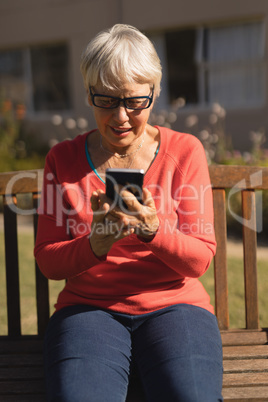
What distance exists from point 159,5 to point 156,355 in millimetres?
9572

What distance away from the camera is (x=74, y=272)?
2045 millimetres

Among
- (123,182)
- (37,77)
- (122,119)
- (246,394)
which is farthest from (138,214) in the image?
(37,77)

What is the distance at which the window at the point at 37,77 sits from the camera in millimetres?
12133

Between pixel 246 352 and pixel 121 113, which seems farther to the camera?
pixel 246 352

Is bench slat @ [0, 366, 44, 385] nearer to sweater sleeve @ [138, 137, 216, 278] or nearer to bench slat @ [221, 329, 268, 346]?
sweater sleeve @ [138, 137, 216, 278]

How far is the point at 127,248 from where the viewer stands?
2.13 metres

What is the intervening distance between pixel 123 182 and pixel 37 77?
1133cm

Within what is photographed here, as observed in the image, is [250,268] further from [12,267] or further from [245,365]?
[12,267]

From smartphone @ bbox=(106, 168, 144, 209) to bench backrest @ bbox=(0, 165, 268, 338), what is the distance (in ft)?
2.74

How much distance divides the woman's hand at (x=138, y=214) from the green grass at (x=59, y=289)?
85.3 inches

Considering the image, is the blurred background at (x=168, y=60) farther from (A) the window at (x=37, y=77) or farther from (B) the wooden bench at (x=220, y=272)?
(B) the wooden bench at (x=220, y=272)

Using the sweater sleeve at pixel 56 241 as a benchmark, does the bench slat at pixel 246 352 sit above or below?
below

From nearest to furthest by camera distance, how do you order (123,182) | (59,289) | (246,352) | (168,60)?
(123,182) → (246,352) → (59,289) → (168,60)

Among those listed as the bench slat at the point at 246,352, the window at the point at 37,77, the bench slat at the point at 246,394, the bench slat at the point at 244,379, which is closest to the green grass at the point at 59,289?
the bench slat at the point at 246,352
